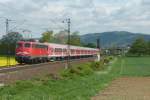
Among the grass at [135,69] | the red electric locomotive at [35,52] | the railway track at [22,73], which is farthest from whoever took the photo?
the red electric locomotive at [35,52]

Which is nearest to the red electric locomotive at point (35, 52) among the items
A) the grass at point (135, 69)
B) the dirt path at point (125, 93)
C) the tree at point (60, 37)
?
the grass at point (135, 69)

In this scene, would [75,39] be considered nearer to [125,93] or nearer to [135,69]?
[135,69]

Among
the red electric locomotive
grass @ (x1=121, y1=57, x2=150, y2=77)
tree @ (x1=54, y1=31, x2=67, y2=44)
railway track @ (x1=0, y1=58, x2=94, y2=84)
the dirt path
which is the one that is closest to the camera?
the dirt path

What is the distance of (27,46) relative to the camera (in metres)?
64.4

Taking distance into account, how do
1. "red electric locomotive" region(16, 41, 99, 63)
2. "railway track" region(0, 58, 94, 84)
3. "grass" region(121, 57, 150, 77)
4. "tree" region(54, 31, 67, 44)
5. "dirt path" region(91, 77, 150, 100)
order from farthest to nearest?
"tree" region(54, 31, 67, 44) → "red electric locomotive" region(16, 41, 99, 63) → "grass" region(121, 57, 150, 77) → "railway track" region(0, 58, 94, 84) → "dirt path" region(91, 77, 150, 100)

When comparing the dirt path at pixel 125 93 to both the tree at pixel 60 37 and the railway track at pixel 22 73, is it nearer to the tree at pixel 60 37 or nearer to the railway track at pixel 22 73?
the railway track at pixel 22 73

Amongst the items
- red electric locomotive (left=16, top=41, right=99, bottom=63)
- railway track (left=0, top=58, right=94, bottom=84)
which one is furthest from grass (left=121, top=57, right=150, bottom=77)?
red electric locomotive (left=16, top=41, right=99, bottom=63)

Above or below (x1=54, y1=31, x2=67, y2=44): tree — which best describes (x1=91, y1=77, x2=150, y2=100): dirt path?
below

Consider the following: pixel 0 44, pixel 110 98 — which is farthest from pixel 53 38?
pixel 110 98

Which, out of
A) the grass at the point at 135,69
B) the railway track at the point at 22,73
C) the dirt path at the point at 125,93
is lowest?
the grass at the point at 135,69

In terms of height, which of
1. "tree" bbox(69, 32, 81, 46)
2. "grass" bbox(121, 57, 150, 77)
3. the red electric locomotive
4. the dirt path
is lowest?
"grass" bbox(121, 57, 150, 77)

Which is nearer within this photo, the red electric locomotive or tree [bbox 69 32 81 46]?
the red electric locomotive

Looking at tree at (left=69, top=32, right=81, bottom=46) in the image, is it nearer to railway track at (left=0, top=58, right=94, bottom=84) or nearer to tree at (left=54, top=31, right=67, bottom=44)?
tree at (left=54, top=31, right=67, bottom=44)

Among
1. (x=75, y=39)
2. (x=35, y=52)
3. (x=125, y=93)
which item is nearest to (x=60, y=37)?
(x=75, y=39)
